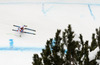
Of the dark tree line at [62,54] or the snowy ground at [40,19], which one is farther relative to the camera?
the snowy ground at [40,19]

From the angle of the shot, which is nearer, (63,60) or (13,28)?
(63,60)

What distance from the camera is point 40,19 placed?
4121 mm

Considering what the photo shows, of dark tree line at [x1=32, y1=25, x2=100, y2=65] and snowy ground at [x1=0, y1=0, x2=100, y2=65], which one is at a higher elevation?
snowy ground at [x1=0, y1=0, x2=100, y2=65]

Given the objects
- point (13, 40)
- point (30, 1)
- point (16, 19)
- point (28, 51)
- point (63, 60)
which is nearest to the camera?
point (63, 60)

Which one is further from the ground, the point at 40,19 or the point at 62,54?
the point at 40,19

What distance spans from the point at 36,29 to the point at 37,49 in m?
0.76

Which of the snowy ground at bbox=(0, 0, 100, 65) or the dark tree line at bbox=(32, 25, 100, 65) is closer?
the dark tree line at bbox=(32, 25, 100, 65)

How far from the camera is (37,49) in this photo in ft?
10.1

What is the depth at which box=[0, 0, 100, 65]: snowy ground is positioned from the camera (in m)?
3.14

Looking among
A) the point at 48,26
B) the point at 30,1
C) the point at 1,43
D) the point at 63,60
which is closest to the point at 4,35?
the point at 1,43

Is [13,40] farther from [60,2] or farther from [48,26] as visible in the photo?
[60,2]

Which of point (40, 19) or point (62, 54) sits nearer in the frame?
point (62, 54)

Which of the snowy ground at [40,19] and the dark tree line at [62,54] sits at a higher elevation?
the snowy ground at [40,19]

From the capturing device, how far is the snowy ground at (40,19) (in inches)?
124
